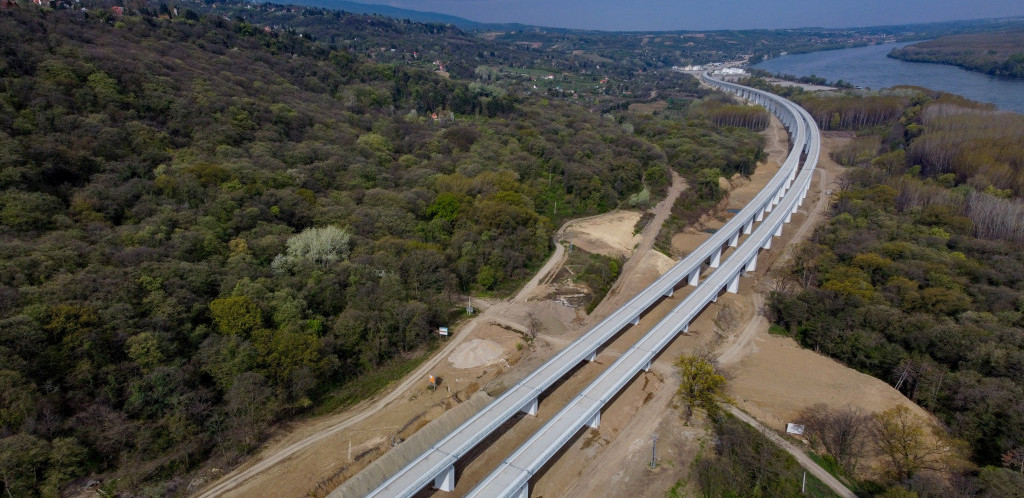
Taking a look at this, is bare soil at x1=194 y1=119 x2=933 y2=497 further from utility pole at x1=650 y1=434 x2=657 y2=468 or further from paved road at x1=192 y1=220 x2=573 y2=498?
utility pole at x1=650 y1=434 x2=657 y2=468

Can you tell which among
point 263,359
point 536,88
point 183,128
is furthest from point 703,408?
point 536,88

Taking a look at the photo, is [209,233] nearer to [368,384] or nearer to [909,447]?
[368,384]

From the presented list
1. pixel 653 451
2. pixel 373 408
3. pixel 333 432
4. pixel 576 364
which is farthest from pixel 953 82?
pixel 333 432

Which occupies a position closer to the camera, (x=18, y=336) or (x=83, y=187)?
(x=18, y=336)

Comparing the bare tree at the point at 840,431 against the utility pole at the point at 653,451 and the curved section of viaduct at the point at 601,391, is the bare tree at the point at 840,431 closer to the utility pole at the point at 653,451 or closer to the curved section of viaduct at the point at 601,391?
the utility pole at the point at 653,451

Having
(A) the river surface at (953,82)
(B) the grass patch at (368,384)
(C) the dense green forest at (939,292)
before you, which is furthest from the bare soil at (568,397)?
(A) the river surface at (953,82)

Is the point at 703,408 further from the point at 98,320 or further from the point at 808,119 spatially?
the point at 808,119
